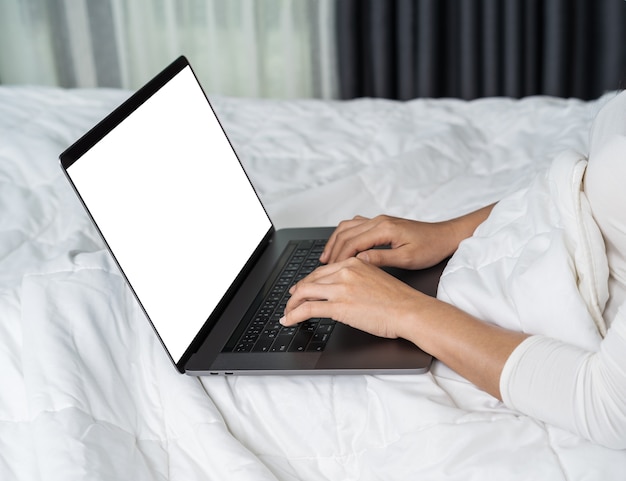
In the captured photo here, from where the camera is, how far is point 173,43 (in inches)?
109

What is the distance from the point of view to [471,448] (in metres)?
0.82

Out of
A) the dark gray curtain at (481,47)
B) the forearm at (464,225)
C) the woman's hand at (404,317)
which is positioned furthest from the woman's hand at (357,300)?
the dark gray curtain at (481,47)

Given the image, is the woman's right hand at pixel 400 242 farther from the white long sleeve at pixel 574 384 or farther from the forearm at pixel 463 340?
the white long sleeve at pixel 574 384

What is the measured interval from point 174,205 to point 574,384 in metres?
0.55

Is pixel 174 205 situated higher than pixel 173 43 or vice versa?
pixel 174 205

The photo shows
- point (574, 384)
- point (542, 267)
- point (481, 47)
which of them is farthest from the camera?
point (481, 47)

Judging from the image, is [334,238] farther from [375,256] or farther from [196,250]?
[196,250]

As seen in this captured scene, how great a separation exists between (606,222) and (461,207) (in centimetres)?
53

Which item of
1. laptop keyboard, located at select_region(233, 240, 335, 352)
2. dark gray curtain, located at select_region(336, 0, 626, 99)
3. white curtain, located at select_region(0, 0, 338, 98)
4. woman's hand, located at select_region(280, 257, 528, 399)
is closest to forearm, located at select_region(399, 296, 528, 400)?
woman's hand, located at select_region(280, 257, 528, 399)

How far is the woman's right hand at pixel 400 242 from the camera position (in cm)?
112

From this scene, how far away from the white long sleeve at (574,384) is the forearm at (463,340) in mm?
17

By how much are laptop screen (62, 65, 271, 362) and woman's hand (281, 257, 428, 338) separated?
139mm

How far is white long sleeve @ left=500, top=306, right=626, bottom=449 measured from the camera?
Result: 74cm

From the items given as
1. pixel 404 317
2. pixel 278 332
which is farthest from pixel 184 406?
pixel 404 317
